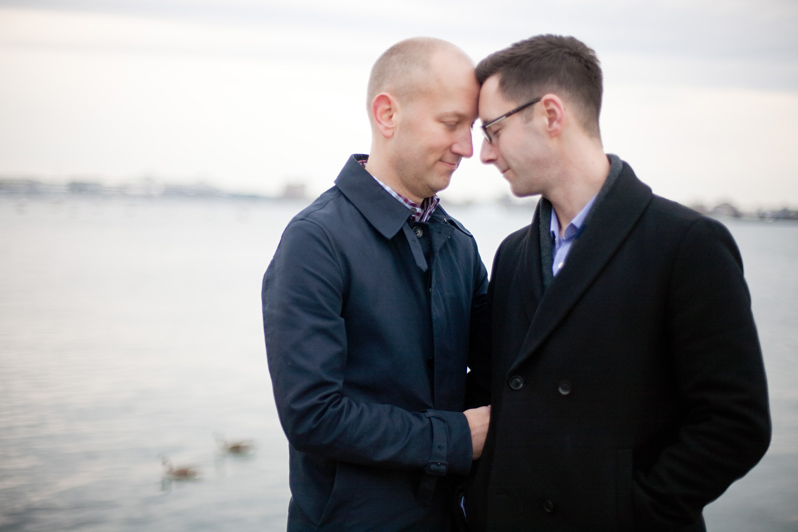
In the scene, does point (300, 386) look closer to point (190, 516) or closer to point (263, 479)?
point (190, 516)

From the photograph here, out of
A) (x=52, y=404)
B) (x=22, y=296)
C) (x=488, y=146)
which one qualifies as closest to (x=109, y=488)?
(x=52, y=404)

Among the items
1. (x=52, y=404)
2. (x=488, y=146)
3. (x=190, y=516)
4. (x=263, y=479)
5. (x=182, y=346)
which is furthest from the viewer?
(x=182, y=346)

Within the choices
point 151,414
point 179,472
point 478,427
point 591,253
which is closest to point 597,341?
point 591,253

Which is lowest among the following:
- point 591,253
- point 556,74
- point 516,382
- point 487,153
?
point 516,382

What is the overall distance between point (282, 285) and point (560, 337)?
847mm

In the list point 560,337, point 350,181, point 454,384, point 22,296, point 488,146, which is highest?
point 488,146

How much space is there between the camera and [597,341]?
5.86ft

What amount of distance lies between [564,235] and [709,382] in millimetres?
621

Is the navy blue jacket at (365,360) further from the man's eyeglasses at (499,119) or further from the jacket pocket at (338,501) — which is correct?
the man's eyeglasses at (499,119)

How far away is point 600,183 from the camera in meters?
1.95

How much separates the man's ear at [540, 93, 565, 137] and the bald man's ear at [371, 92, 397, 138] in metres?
0.56

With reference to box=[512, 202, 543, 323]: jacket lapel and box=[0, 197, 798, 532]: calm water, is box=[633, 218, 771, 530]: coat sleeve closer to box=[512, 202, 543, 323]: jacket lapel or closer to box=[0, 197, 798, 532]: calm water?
box=[512, 202, 543, 323]: jacket lapel

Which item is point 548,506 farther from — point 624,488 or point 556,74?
point 556,74

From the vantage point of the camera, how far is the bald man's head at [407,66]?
2.21 metres
